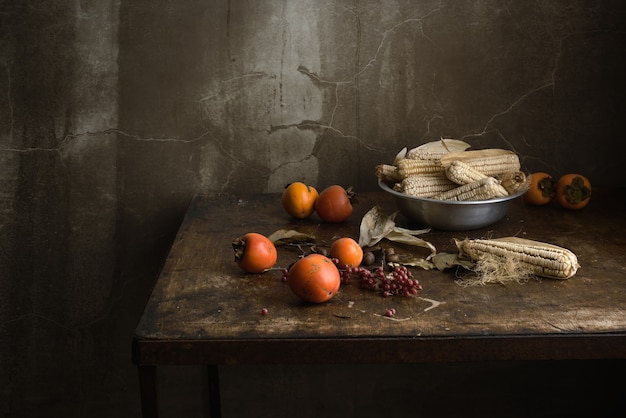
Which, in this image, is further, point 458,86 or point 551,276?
point 458,86

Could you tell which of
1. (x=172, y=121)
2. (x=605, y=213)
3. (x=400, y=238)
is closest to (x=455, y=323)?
(x=400, y=238)

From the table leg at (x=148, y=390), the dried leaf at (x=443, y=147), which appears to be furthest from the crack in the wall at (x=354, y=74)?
the table leg at (x=148, y=390)

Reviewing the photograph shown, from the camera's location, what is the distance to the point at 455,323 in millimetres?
1502

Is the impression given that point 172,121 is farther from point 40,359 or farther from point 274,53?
point 40,359

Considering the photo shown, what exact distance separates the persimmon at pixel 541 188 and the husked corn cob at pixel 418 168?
0.42 meters

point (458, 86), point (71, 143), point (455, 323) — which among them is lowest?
point (455, 323)

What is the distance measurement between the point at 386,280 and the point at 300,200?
602 millimetres

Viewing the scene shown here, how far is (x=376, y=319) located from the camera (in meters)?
1.53

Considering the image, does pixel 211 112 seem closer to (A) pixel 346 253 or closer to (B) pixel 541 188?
(A) pixel 346 253

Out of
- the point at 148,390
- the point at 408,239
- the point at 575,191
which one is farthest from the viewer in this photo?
the point at 575,191

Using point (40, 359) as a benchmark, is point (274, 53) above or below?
above

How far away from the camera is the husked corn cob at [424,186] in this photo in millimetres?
2062

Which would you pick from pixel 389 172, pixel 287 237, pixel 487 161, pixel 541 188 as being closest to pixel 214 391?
pixel 287 237

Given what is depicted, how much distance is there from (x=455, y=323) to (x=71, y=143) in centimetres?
173
